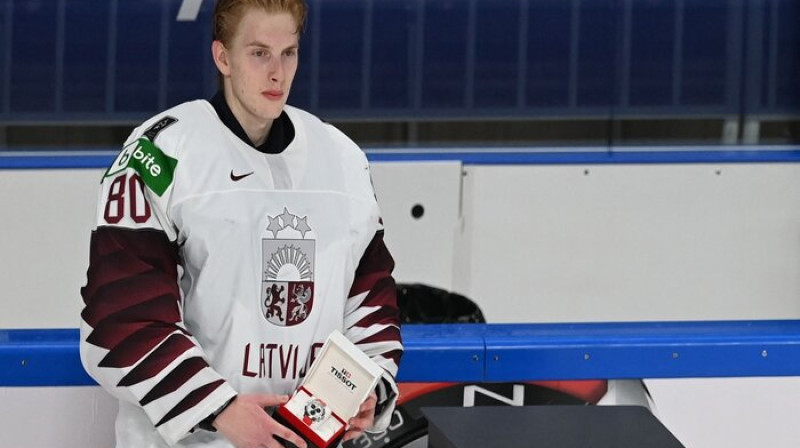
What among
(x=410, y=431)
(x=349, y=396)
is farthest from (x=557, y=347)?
(x=349, y=396)

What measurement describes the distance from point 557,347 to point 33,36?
3426mm

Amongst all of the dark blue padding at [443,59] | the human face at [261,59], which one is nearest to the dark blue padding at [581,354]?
the human face at [261,59]

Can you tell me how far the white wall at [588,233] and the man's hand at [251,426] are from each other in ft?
10.7

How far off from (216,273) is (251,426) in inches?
8.5

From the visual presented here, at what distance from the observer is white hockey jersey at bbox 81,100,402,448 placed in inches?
74.6

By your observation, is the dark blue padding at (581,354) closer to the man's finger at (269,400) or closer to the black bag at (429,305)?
the man's finger at (269,400)

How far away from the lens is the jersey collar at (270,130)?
200 centimetres

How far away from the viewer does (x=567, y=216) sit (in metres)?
5.22

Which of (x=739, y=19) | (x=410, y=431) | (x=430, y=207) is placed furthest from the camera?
(x=739, y=19)

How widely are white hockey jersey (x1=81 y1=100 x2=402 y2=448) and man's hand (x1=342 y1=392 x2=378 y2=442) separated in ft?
0.23

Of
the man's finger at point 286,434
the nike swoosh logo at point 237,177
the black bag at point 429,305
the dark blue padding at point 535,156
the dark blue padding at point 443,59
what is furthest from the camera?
the dark blue padding at point 443,59

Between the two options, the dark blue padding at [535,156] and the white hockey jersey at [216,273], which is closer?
the white hockey jersey at [216,273]

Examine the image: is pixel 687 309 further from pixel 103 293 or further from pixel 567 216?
pixel 103 293

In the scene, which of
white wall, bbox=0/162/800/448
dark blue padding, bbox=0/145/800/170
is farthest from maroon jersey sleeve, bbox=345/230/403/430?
dark blue padding, bbox=0/145/800/170
